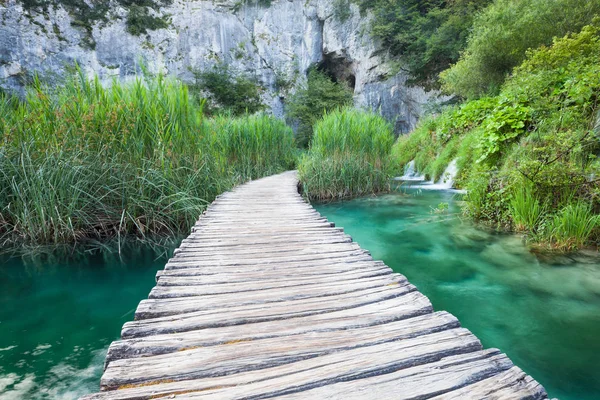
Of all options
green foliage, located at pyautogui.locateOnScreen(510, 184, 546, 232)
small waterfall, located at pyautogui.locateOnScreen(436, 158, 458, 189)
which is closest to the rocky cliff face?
small waterfall, located at pyautogui.locateOnScreen(436, 158, 458, 189)

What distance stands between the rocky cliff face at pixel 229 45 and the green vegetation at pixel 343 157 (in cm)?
1250

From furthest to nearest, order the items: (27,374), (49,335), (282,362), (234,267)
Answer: (49,335)
(234,267)
(27,374)
(282,362)

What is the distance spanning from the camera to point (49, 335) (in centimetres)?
199

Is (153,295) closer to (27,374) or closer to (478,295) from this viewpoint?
(27,374)

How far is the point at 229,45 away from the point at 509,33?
60.2ft

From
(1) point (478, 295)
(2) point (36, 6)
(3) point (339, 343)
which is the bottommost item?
(1) point (478, 295)

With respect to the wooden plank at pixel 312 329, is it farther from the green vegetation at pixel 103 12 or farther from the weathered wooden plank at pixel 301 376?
the green vegetation at pixel 103 12

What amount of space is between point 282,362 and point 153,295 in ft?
2.56

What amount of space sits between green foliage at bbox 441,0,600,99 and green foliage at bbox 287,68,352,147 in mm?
7611

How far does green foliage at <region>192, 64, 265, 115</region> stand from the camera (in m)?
20.3

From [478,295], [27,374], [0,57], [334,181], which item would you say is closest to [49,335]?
[27,374]

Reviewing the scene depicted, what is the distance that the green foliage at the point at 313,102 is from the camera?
18.5 metres

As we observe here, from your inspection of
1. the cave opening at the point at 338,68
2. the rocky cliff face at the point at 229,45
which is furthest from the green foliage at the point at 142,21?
the cave opening at the point at 338,68

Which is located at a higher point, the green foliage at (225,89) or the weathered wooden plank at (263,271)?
the green foliage at (225,89)
